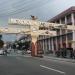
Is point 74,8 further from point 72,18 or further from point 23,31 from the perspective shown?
point 23,31

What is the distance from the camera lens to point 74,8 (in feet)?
247

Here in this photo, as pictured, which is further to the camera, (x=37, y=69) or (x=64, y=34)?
(x=64, y=34)

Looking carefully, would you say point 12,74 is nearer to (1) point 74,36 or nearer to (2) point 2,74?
(2) point 2,74

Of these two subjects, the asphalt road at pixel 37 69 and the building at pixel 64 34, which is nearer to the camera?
the asphalt road at pixel 37 69

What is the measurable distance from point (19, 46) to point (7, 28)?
325 feet

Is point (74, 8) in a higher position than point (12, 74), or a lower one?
higher

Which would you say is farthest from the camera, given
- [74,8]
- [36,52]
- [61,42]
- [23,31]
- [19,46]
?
[19,46]

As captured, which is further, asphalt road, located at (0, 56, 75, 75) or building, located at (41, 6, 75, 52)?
building, located at (41, 6, 75, 52)

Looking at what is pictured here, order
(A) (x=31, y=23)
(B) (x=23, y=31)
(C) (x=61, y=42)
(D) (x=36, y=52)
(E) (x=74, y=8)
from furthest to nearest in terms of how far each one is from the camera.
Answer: (C) (x=61, y=42) → (E) (x=74, y=8) → (B) (x=23, y=31) → (D) (x=36, y=52) → (A) (x=31, y=23)

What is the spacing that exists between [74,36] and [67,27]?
45.5ft

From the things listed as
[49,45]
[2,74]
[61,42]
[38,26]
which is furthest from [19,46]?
[2,74]

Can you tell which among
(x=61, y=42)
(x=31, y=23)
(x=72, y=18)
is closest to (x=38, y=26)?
(x=31, y=23)

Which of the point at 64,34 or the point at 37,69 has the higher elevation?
the point at 64,34

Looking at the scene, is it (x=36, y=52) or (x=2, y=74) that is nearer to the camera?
(x=2, y=74)
